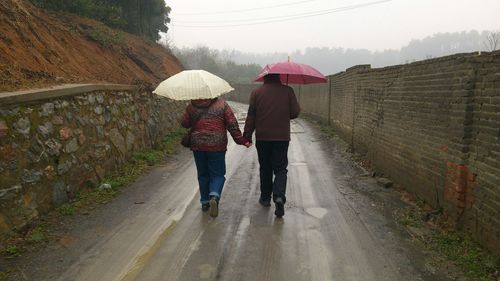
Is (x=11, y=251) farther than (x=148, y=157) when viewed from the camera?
No

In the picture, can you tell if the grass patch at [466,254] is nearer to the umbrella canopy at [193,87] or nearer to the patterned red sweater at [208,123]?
the patterned red sweater at [208,123]

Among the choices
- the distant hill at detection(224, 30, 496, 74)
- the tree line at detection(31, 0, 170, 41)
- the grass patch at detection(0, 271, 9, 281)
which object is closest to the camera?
the grass patch at detection(0, 271, 9, 281)

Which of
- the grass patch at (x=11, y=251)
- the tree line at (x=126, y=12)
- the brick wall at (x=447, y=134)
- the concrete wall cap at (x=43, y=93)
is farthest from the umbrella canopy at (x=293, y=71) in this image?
the tree line at (x=126, y=12)

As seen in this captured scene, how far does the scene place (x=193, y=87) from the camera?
5234 mm

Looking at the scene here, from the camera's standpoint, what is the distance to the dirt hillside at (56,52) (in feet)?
22.6

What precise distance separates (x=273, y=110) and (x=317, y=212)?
157 centimetres

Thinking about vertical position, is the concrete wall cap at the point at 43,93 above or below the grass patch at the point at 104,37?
below

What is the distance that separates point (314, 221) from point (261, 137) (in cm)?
133

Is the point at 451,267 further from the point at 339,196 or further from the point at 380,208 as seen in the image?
the point at 339,196

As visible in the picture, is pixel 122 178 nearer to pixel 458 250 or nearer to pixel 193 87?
pixel 193 87

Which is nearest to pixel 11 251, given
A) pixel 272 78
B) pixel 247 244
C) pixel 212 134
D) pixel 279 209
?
pixel 247 244

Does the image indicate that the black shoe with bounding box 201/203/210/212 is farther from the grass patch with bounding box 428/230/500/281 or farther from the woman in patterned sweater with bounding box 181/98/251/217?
the grass patch with bounding box 428/230/500/281

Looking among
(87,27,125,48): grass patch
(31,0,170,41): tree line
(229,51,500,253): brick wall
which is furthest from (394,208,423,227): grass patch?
(31,0,170,41): tree line

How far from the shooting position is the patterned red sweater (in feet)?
17.8
